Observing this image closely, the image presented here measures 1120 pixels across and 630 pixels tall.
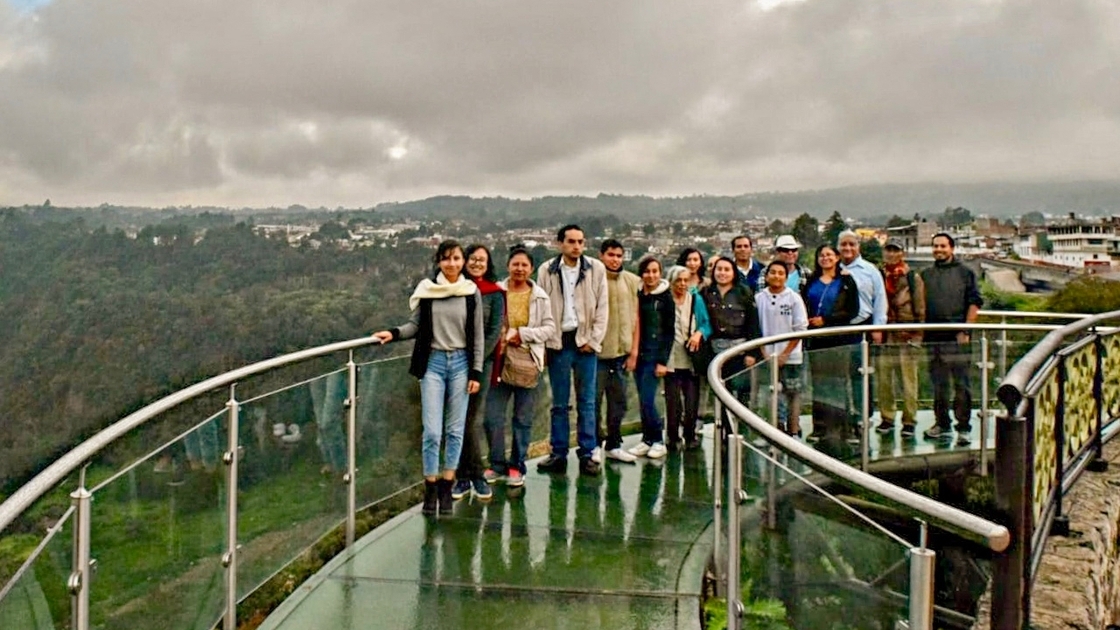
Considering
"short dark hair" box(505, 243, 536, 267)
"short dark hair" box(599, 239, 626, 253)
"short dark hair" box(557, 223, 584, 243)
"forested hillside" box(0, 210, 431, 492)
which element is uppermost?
"short dark hair" box(557, 223, 584, 243)

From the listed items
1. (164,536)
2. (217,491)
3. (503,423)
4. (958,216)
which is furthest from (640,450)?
(958,216)

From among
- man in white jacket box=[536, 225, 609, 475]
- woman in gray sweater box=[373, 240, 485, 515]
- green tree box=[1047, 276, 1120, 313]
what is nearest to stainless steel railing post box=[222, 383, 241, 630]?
woman in gray sweater box=[373, 240, 485, 515]

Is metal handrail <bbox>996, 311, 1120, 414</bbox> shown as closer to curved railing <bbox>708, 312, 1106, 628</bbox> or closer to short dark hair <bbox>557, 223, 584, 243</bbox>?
curved railing <bbox>708, 312, 1106, 628</bbox>

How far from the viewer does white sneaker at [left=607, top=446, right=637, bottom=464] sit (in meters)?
5.94

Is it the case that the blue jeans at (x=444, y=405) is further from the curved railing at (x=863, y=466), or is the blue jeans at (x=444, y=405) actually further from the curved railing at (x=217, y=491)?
the curved railing at (x=863, y=466)

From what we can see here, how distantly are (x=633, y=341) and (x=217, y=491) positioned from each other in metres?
3.29

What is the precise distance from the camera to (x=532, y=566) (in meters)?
4.02

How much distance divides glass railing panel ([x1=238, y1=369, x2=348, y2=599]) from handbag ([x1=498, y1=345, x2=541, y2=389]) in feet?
3.63

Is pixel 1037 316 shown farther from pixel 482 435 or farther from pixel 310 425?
pixel 310 425

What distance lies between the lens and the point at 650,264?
5973 mm

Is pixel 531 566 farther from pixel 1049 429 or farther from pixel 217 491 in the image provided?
pixel 1049 429

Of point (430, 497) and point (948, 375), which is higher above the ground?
point (948, 375)

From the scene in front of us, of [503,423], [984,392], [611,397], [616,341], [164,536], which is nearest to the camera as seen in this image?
[164,536]

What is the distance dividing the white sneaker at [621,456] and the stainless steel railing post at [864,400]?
164cm
